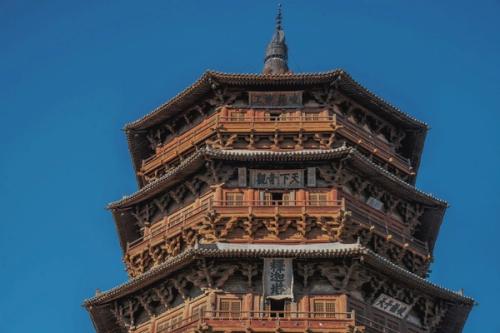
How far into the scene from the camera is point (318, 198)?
1052 inches

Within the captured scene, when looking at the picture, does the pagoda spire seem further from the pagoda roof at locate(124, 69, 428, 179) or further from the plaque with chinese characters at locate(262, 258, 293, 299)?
the plaque with chinese characters at locate(262, 258, 293, 299)

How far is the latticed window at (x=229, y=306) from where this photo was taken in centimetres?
2427

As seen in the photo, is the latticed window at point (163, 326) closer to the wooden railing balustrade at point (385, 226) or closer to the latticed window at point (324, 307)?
the latticed window at point (324, 307)

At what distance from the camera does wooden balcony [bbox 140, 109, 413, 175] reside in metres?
28.1

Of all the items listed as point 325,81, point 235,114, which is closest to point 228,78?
point 235,114

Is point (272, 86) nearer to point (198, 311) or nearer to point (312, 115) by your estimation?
point (312, 115)

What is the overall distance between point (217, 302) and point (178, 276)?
1675mm

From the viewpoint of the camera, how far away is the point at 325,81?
2864 cm

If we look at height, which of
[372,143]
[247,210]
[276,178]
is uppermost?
[372,143]

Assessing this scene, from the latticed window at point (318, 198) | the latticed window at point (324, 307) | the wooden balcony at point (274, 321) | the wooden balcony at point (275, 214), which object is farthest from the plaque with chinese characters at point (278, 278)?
the latticed window at point (318, 198)

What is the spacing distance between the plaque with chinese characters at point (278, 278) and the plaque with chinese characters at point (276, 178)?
289 centimetres

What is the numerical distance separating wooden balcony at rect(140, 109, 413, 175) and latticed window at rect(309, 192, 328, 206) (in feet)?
7.36

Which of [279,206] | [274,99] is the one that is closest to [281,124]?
[274,99]

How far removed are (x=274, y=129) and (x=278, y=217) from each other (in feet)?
10.7
